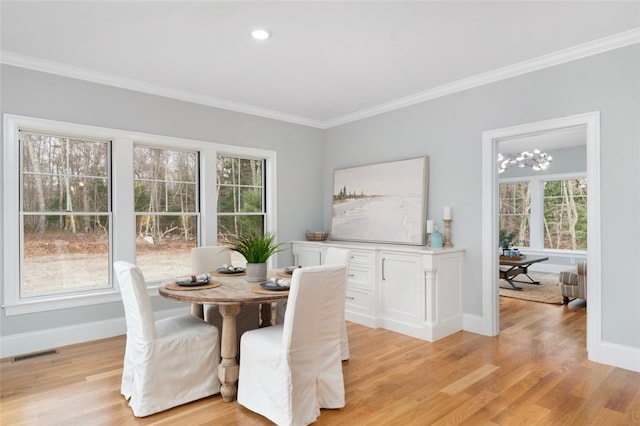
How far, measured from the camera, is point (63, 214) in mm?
3854

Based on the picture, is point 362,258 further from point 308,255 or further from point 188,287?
point 188,287

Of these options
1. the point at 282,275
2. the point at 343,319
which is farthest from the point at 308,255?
the point at 343,319

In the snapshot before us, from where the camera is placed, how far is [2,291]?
3.46 metres

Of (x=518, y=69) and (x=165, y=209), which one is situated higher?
(x=518, y=69)

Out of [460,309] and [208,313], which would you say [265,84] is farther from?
[460,309]

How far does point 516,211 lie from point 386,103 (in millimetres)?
5981

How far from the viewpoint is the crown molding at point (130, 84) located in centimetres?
351

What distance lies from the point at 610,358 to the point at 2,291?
529cm

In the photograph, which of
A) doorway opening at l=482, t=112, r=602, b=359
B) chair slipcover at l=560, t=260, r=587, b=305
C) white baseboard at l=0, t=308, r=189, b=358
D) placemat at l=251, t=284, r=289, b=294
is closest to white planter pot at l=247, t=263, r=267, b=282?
placemat at l=251, t=284, r=289, b=294

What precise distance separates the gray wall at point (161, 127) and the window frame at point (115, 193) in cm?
7

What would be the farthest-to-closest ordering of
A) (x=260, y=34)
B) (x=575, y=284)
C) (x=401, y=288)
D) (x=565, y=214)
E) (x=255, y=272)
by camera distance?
(x=565, y=214), (x=575, y=284), (x=401, y=288), (x=255, y=272), (x=260, y=34)

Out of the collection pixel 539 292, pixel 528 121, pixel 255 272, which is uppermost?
pixel 528 121

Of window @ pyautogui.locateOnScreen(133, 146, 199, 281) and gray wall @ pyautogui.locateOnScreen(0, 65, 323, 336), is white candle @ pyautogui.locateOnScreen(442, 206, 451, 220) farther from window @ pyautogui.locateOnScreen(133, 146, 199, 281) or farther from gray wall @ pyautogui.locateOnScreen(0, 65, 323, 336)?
window @ pyautogui.locateOnScreen(133, 146, 199, 281)

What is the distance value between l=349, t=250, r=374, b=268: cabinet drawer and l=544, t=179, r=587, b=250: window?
6.38 meters
